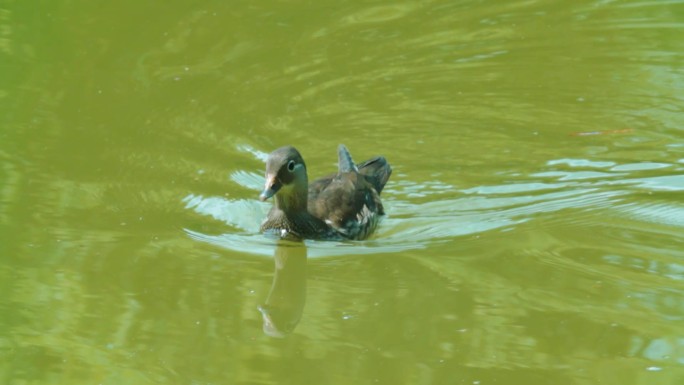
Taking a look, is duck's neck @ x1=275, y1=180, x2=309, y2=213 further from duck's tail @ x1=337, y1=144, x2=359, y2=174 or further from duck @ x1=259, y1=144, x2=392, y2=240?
duck's tail @ x1=337, y1=144, x2=359, y2=174

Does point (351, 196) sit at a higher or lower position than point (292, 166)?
lower

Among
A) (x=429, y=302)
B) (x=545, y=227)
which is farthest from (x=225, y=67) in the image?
(x=429, y=302)

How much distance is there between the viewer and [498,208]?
35.9 feet

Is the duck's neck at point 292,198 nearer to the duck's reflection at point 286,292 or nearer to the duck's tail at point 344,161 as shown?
the duck's reflection at point 286,292

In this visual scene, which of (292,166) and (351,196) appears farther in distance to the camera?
(351,196)

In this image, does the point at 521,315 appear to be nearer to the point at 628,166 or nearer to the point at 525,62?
the point at 628,166

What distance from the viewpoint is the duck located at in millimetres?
10625

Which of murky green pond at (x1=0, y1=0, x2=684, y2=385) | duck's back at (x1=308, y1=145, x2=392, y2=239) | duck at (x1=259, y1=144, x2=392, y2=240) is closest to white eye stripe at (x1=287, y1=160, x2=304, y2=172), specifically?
duck at (x1=259, y1=144, x2=392, y2=240)

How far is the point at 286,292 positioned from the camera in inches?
371

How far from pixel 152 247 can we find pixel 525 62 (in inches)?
228

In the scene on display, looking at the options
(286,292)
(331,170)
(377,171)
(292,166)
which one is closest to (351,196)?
(377,171)

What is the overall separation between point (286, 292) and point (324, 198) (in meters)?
2.07

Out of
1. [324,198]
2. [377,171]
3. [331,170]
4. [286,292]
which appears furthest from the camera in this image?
[331,170]

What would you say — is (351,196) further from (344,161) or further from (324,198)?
(344,161)
